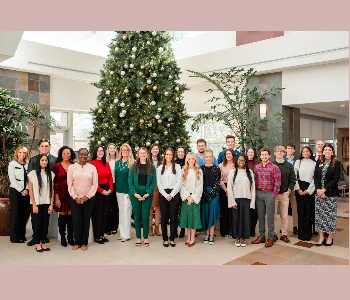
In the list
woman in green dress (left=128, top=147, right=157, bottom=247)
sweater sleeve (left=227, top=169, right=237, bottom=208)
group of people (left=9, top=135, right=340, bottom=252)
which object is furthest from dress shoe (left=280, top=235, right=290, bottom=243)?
woman in green dress (left=128, top=147, right=157, bottom=247)

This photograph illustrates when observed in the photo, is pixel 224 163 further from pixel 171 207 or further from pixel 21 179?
pixel 21 179

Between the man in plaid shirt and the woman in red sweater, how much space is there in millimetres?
2275

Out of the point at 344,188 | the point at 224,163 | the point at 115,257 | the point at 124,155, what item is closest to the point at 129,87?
the point at 124,155

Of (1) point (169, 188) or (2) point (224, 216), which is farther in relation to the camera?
(2) point (224, 216)

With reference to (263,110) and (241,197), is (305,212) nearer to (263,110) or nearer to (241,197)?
(241,197)

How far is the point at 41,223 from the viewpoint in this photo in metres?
4.61

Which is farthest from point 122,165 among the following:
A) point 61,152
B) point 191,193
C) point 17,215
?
point 17,215

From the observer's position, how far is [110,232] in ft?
18.4

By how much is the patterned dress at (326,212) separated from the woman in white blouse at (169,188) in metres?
2.17

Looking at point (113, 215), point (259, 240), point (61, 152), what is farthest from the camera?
point (113, 215)

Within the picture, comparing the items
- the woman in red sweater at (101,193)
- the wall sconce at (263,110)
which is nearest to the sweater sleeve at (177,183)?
the woman in red sweater at (101,193)

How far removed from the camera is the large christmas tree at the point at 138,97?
6559mm

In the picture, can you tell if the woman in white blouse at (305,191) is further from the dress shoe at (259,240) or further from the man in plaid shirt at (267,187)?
the dress shoe at (259,240)

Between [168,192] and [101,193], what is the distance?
1.01 m
